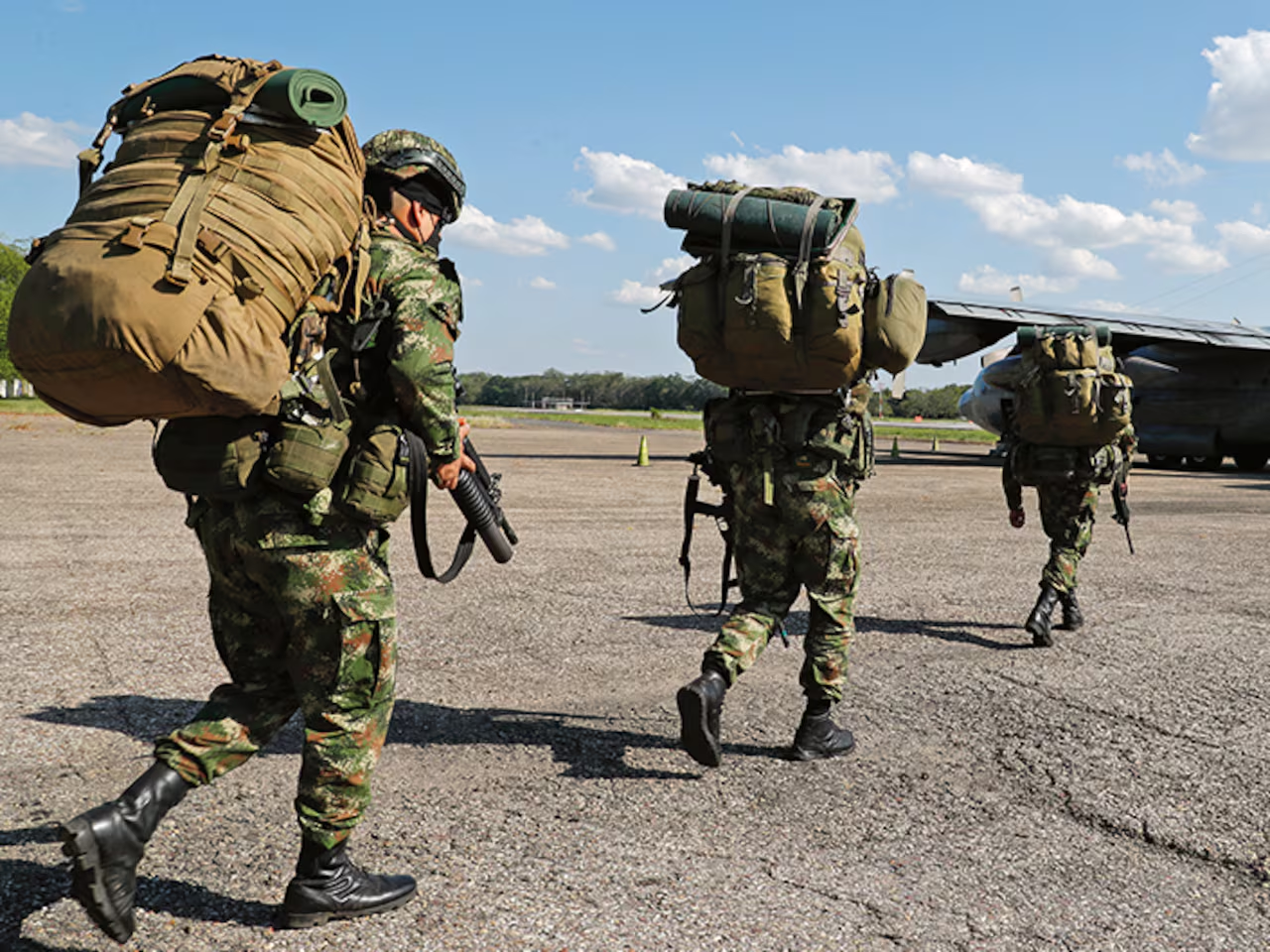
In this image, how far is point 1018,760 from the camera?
4.38m

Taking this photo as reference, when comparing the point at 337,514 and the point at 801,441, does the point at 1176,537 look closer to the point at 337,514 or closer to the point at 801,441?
the point at 801,441

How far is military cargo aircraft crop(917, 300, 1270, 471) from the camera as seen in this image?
67.8ft

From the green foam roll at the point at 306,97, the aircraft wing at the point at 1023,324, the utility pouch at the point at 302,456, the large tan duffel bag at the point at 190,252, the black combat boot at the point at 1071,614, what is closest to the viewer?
the large tan duffel bag at the point at 190,252

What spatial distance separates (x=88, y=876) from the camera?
254 centimetres

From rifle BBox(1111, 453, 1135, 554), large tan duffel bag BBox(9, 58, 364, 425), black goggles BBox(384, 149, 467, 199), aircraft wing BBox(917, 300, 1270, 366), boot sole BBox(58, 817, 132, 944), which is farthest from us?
aircraft wing BBox(917, 300, 1270, 366)

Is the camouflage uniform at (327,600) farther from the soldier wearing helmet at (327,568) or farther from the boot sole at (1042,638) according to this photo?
the boot sole at (1042,638)

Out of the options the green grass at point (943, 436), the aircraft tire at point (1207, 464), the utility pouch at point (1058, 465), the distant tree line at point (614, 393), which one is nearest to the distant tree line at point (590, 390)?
the distant tree line at point (614, 393)

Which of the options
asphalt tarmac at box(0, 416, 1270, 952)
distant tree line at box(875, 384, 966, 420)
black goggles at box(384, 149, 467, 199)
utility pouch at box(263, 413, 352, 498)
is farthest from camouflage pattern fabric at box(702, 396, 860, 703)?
distant tree line at box(875, 384, 966, 420)

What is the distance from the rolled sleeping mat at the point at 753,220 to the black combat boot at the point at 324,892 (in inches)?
104

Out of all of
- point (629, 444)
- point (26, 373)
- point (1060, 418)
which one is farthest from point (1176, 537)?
point (629, 444)

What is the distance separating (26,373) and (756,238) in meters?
2.67

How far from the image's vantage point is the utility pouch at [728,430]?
439 cm

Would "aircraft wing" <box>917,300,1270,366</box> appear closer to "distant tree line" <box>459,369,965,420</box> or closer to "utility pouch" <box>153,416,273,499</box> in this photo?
"utility pouch" <box>153,416,273,499</box>

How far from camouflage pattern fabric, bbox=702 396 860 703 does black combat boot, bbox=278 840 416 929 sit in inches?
70.5
